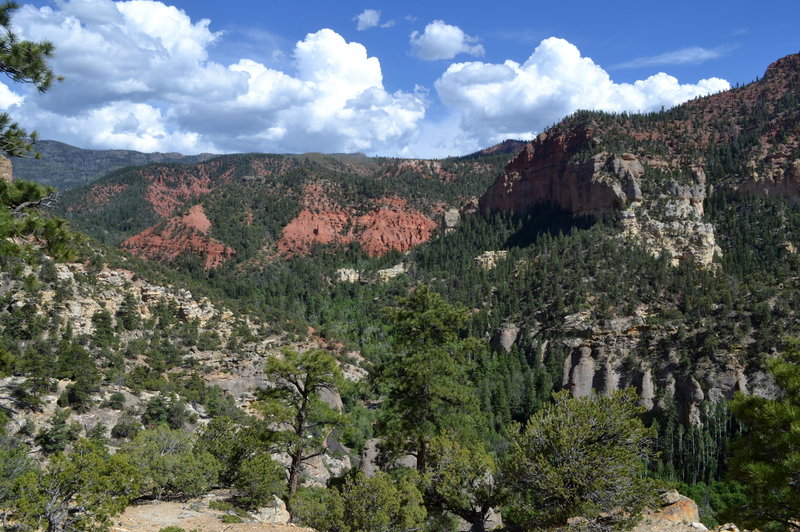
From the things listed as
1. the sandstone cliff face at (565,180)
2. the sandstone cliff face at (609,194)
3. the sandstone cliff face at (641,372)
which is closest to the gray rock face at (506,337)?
the sandstone cliff face at (641,372)

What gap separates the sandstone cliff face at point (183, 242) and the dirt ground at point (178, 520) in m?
103

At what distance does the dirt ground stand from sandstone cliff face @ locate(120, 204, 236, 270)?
103m

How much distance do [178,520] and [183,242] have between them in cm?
11526

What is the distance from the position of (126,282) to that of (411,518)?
5532cm

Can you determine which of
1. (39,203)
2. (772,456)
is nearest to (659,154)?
(772,456)

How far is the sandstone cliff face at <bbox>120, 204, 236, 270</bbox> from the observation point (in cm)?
11769

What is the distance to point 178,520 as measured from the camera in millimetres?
16000

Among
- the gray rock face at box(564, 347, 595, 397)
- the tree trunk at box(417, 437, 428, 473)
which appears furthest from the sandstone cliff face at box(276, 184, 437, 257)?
the tree trunk at box(417, 437, 428, 473)

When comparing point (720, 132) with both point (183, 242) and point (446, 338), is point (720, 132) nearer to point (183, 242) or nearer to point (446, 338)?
point (446, 338)

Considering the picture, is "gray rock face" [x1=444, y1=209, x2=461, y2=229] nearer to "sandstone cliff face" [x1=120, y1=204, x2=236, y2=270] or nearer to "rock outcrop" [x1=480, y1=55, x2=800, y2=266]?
"rock outcrop" [x1=480, y1=55, x2=800, y2=266]

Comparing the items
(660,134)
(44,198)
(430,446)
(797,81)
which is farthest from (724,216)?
(44,198)

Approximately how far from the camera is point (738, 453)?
33.6ft

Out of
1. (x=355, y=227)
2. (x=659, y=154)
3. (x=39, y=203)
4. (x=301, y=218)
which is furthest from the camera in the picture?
(x=355, y=227)

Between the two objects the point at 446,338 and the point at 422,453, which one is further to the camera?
the point at 446,338
